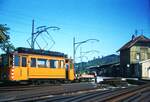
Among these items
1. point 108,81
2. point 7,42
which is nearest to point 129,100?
point 108,81

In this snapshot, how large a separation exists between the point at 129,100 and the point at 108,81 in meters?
18.1

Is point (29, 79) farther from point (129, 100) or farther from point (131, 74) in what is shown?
point (131, 74)

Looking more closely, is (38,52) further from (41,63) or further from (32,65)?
(32,65)

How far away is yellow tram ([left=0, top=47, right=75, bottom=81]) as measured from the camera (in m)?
27.6

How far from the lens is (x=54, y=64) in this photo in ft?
105

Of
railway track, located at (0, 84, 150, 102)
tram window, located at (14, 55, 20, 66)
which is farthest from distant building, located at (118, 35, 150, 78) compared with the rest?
railway track, located at (0, 84, 150, 102)

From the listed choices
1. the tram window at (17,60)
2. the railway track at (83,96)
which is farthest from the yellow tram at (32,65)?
the railway track at (83,96)

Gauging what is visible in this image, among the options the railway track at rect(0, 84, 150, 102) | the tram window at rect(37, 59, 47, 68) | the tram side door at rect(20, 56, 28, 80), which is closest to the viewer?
the railway track at rect(0, 84, 150, 102)

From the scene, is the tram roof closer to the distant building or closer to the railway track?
the railway track

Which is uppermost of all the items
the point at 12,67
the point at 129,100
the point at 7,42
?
the point at 7,42

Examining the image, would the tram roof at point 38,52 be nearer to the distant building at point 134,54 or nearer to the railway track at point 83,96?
the railway track at point 83,96

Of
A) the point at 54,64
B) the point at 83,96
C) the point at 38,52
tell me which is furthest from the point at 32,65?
the point at 83,96

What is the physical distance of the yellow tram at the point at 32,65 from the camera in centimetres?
2765

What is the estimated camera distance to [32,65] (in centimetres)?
2925
